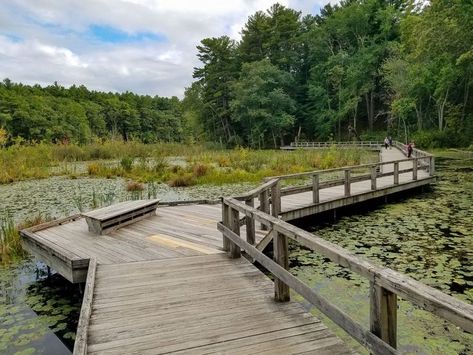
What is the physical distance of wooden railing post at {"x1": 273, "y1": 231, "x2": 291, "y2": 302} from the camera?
3.65 metres

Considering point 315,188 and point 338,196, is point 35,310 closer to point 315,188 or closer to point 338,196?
point 315,188

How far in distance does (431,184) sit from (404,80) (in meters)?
22.5

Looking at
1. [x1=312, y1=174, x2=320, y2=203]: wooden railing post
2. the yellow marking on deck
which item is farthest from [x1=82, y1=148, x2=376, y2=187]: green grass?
the yellow marking on deck

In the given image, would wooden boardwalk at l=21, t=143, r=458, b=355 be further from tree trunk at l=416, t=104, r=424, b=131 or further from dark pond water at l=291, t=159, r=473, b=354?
tree trunk at l=416, t=104, r=424, b=131

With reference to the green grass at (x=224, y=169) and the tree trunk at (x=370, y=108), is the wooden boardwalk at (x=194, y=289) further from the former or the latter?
the tree trunk at (x=370, y=108)

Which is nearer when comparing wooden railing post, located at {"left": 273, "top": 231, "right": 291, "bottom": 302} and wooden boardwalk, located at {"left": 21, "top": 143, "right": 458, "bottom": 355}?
wooden boardwalk, located at {"left": 21, "top": 143, "right": 458, "bottom": 355}

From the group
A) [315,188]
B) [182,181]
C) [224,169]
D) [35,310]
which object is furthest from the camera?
[224,169]

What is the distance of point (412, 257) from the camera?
6.47 meters

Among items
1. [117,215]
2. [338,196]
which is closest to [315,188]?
[338,196]

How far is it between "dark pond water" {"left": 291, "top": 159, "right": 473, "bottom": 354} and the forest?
2671 cm

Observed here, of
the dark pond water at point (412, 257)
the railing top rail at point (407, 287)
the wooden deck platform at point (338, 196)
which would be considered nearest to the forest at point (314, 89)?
the wooden deck platform at point (338, 196)

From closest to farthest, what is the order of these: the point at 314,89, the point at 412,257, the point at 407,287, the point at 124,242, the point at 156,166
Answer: the point at 407,287, the point at 124,242, the point at 412,257, the point at 156,166, the point at 314,89

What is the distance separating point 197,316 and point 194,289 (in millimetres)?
657

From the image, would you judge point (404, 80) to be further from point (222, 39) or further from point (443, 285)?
point (443, 285)
